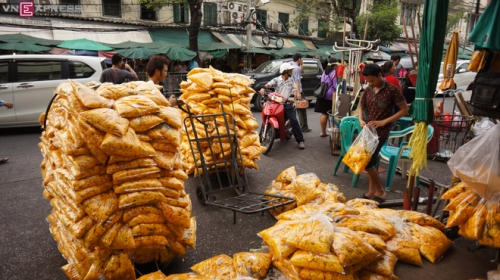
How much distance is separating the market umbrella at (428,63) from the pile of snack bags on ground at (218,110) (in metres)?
2.48

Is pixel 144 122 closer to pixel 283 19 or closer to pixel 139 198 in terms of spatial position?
pixel 139 198

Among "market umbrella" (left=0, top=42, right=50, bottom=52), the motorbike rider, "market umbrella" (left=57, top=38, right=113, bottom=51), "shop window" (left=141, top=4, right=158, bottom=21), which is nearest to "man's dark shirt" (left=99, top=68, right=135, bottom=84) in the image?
the motorbike rider

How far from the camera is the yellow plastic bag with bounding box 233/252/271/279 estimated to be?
2.38 meters

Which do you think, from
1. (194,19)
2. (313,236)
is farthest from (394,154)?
(194,19)

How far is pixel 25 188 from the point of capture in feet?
16.1

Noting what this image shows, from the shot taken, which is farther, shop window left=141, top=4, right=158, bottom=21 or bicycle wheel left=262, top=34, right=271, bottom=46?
bicycle wheel left=262, top=34, right=271, bottom=46

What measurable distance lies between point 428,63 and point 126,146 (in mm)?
2250

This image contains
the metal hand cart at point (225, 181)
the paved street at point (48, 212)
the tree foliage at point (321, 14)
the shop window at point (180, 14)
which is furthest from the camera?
the tree foliage at point (321, 14)

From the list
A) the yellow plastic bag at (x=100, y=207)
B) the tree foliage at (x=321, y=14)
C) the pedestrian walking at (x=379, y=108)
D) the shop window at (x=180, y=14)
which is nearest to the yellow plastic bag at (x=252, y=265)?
the yellow plastic bag at (x=100, y=207)

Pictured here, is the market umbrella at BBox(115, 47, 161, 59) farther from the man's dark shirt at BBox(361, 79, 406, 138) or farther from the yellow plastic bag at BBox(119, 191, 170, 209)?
the yellow plastic bag at BBox(119, 191, 170, 209)

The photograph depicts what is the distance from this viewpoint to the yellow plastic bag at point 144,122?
8.38 feet

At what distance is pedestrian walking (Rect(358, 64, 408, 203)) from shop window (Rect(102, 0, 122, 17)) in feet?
57.5

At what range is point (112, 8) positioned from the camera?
61.3 ft

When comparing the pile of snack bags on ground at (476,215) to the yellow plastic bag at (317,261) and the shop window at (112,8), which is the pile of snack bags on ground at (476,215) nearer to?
the yellow plastic bag at (317,261)
